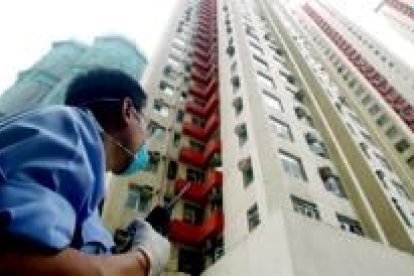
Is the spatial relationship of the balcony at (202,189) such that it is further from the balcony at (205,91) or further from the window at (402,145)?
the window at (402,145)

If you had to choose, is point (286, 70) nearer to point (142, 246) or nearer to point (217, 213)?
point (217, 213)

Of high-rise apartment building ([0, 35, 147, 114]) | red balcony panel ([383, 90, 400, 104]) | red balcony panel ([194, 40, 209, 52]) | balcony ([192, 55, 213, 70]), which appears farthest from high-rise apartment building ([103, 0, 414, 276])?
high-rise apartment building ([0, 35, 147, 114])

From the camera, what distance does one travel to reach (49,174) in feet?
4.52

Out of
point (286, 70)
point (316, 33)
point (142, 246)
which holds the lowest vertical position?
point (316, 33)

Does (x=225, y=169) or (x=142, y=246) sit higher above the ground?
(x=142, y=246)

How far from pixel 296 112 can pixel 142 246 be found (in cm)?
2254

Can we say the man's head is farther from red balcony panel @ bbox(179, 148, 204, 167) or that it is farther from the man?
red balcony panel @ bbox(179, 148, 204, 167)

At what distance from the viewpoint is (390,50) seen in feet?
165

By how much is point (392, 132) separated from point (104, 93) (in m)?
36.7

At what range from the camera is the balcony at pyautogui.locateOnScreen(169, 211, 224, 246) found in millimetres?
17406

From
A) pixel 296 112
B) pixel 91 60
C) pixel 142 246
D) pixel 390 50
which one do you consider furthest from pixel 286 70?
pixel 142 246

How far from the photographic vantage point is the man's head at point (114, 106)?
6.84ft

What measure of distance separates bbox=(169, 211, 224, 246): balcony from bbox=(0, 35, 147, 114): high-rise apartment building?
640 inches

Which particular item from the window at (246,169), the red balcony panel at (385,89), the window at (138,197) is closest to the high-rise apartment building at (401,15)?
the red balcony panel at (385,89)
